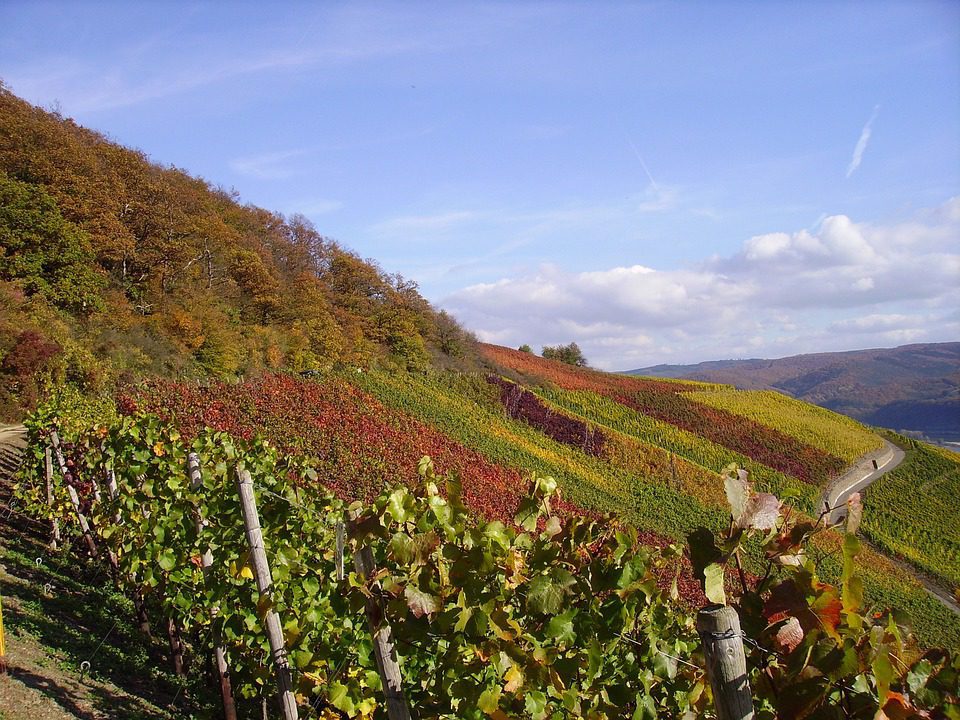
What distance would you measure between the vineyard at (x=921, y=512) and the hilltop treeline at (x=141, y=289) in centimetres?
1877

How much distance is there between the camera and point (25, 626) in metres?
5.05

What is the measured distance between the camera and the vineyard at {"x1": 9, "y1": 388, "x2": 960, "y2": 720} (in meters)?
1.24

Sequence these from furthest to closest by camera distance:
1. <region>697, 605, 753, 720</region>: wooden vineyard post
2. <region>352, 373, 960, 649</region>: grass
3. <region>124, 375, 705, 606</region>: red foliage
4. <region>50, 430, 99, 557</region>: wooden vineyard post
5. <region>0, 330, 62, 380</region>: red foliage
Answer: <region>352, 373, 960, 649</region>: grass < <region>124, 375, 705, 606</region>: red foliage < <region>0, 330, 62, 380</region>: red foliage < <region>50, 430, 99, 557</region>: wooden vineyard post < <region>697, 605, 753, 720</region>: wooden vineyard post

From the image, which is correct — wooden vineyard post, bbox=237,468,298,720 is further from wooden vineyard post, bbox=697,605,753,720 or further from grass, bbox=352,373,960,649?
grass, bbox=352,373,960,649

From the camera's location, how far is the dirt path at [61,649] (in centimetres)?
383

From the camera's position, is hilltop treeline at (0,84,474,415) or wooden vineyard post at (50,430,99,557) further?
hilltop treeline at (0,84,474,415)

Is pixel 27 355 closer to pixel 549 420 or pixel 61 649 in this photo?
pixel 61 649

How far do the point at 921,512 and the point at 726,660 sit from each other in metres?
29.4

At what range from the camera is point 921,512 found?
2428cm

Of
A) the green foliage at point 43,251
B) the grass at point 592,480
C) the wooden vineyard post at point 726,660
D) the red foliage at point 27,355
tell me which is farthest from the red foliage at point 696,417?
the wooden vineyard post at point 726,660

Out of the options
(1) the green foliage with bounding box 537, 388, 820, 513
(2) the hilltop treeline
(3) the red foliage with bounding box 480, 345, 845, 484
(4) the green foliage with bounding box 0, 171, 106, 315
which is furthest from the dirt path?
(3) the red foliage with bounding box 480, 345, 845, 484

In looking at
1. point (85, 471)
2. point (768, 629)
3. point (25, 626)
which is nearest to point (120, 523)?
point (25, 626)

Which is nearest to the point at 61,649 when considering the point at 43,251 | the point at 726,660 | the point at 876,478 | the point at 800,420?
the point at 726,660

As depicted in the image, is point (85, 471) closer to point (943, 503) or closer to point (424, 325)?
point (424, 325)
